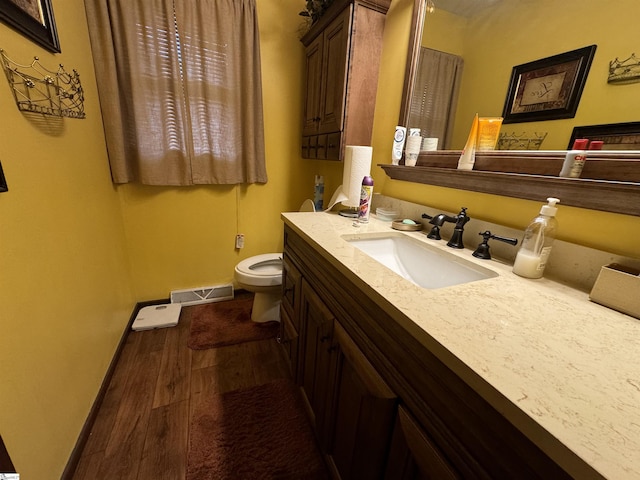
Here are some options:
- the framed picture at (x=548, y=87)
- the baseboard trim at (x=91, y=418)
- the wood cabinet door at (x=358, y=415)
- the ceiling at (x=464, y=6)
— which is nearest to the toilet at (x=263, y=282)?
the baseboard trim at (x=91, y=418)

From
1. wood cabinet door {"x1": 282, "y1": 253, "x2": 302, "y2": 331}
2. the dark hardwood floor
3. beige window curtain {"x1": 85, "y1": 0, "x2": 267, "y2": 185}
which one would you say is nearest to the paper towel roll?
wood cabinet door {"x1": 282, "y1": 253, "x2": 302, "y2": 331}

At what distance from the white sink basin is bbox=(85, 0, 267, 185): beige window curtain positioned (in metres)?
1.24

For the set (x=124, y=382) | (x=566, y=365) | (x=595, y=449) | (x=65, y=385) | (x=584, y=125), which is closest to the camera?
(x=595, y=449)

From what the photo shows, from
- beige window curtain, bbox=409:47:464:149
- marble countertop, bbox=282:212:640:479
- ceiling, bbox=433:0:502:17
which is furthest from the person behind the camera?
beige window curtain, bbox=409:47:464:149

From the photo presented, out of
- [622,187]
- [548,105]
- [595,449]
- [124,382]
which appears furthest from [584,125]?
[124,382]

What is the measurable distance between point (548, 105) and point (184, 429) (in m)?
1.78

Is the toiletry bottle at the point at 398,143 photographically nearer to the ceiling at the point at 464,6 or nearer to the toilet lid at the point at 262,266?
the ceiling at the point at 464,6

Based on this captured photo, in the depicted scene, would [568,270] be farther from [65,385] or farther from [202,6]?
[202,6]

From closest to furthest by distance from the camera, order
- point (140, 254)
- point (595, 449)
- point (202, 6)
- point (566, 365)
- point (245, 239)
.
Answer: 1. point (595, 449)
2. point (566, 365)
3. point (202, 6)
4. point (140, 254)
5. point (245, 239)

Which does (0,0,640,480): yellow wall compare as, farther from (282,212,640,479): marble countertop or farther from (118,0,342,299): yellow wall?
(282,212,640,479): marble countertop

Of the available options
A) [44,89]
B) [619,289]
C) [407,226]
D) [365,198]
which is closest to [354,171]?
[365,198]

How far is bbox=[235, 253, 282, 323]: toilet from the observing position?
64.1 inches

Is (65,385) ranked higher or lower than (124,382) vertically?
higher

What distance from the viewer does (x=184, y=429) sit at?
114 cm
